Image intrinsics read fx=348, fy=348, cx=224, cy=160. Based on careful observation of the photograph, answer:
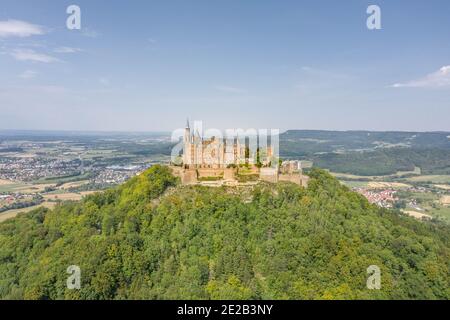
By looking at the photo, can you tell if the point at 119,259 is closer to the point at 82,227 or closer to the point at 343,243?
the point at 82,227

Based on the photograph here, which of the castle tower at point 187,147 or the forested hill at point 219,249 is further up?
the castle tower at point 187,147

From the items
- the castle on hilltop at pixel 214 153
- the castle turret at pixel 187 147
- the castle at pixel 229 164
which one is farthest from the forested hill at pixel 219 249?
the castle on hilltop at pixel 214 153

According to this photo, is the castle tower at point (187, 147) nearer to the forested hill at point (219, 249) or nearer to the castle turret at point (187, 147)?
the castle turret at point (187, 147)

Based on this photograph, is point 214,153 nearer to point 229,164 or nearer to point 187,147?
point 229,164

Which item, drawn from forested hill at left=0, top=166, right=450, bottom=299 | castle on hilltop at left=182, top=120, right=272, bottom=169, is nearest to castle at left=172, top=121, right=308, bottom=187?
castle on hilltop at left=182, top=120, right=272, bottom=169

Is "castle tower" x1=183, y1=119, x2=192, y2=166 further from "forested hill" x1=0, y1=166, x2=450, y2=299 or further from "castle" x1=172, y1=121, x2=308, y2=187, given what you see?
"forested hill" x1=0, y1=166, x2=450, y2=299
